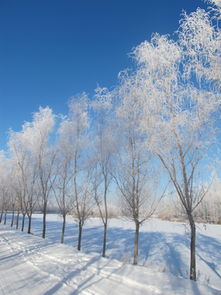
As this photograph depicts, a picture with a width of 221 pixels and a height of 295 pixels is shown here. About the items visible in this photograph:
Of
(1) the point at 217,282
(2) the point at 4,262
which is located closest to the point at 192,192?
(1) the point at 217,282

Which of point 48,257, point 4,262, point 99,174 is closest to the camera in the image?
point 4,262

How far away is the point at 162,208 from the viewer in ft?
32.0

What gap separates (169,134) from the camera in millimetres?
6930

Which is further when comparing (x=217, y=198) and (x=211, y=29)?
(x=217, y=198)

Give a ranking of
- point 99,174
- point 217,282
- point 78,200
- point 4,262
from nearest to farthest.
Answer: point 4,262
point 217,282
point 99,174
point 78,200

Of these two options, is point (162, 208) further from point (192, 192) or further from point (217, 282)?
point (217, 282)

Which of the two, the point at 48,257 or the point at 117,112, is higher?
the point at 117,112

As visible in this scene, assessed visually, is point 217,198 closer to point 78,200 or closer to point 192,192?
point 78,200

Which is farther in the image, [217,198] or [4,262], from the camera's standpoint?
[217,198]

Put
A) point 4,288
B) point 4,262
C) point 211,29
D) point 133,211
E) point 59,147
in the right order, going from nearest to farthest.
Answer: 1. point 4,288
2. point 211,29
3. point 4,262
4. point 133,211
5. point 59,147

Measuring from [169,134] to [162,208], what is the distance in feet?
14.8

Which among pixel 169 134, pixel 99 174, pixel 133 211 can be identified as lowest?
pixel 133 211

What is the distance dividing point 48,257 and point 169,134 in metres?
6.52

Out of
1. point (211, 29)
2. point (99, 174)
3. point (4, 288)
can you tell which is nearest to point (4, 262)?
point (4, 288)
